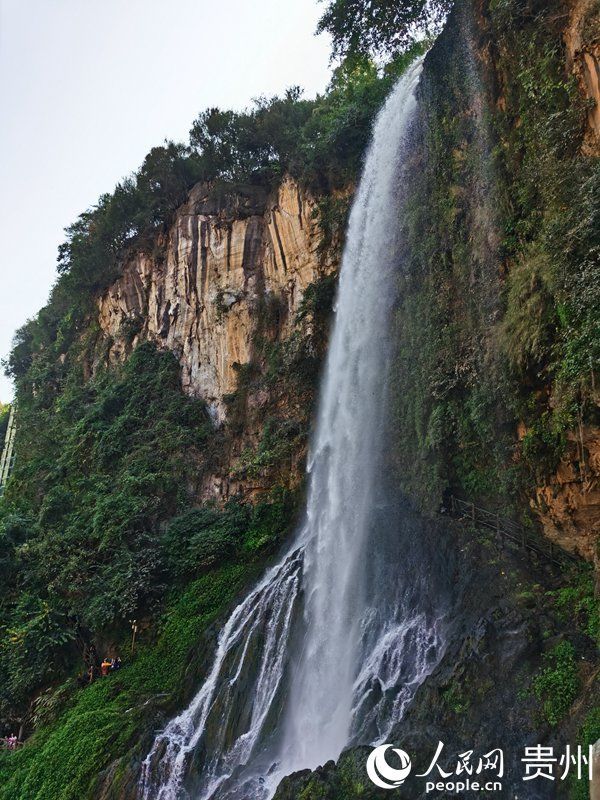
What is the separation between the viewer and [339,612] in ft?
32.9

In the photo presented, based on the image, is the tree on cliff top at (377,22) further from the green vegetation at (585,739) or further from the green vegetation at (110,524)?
the green vegetation at (585,739)

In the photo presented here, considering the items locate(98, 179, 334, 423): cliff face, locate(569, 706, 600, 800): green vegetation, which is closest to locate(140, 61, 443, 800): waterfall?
locate(98, 179, 334, 423): cliff face

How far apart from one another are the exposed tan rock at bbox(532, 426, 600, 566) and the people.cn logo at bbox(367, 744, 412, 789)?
353cm

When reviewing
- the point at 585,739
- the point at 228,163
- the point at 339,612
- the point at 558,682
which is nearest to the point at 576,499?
the point at 558,682

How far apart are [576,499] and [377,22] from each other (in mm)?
12786

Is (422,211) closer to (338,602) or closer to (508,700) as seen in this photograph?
(338,602)

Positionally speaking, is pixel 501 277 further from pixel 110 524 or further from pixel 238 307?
pixel 110 524

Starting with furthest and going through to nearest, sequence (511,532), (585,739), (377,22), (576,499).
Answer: (377,22)
(511,532)
(576,499)
(585,739)

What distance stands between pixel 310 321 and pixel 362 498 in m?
5.66

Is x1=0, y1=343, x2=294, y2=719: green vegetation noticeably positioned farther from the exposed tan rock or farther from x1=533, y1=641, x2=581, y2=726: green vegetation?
x1=533, y1=641, x2=581, y2=726: green vegetation

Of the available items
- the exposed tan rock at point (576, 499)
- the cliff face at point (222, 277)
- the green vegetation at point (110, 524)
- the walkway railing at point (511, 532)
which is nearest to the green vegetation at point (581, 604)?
the exposed tan rock at point (576, 499)

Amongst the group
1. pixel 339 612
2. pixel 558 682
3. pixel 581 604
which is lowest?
pixel 558 682

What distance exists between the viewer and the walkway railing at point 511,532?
8.23m

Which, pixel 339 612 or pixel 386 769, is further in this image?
pixel 339 612
